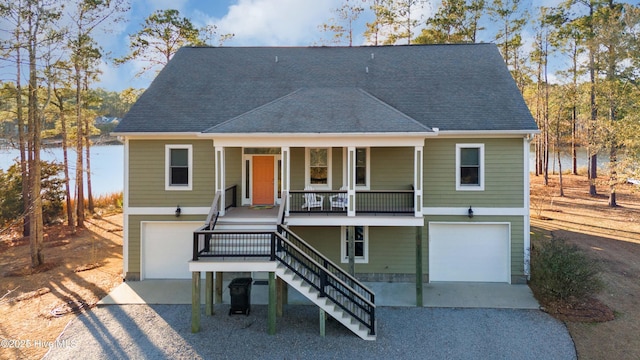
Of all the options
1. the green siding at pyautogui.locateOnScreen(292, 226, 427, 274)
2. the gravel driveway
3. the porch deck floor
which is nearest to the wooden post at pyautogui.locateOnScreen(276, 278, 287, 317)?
the gravel driveway

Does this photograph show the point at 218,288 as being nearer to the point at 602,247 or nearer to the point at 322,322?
the point at 322,322

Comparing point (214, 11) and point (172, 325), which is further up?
point (214, 11)

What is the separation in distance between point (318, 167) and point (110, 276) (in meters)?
8.61

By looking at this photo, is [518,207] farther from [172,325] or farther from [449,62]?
[172,325]

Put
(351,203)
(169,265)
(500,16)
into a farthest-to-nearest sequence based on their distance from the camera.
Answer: (500,16) → (169,265) → (351,203)

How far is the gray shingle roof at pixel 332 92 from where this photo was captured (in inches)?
428

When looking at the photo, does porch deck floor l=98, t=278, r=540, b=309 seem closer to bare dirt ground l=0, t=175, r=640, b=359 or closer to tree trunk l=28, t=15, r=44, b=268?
bare dirt ground l=0, t=175, r=640, b=359

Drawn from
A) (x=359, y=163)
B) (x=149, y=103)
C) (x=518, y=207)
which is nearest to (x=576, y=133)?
(x=518, y=207)

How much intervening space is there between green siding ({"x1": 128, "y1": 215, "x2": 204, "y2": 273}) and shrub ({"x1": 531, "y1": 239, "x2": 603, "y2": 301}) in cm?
1112

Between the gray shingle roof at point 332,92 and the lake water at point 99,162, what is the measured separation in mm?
4374

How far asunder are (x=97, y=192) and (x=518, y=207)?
28679 mm

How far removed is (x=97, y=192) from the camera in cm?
2620

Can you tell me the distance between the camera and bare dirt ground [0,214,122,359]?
820 cm

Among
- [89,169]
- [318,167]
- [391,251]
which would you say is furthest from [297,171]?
[89,169]
